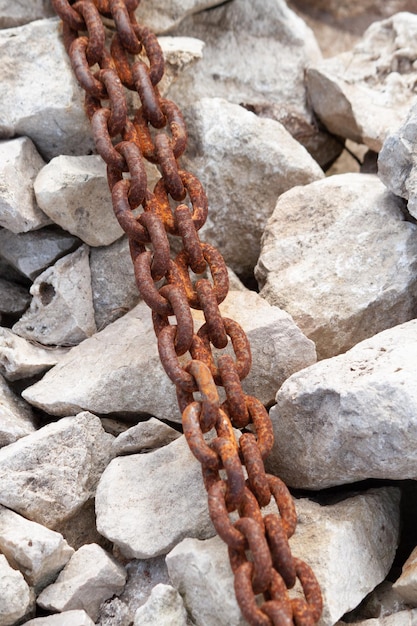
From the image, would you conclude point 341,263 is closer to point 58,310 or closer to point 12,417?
point 58,310

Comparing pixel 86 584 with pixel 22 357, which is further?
pixel 22 357

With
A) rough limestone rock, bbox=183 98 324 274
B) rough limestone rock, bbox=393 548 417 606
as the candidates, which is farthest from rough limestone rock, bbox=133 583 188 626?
rough limestone rock, bbox=183 98 324 274

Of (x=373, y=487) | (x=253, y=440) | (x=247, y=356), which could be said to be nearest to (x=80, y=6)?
(x=247, y=356)

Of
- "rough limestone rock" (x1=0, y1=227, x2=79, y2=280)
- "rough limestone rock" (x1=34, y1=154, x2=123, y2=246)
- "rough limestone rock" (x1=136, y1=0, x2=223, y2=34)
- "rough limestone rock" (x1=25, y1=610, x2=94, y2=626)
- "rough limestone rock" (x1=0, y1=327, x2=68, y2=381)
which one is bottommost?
"rough limestone rock" (x1=25, y1=610, x2=94, y2=626)

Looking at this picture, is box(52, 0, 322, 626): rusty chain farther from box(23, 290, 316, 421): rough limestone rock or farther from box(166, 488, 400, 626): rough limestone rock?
box(23, 290, 316, 421): rough limestone rock

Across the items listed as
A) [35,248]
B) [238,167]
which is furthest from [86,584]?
[238,167]

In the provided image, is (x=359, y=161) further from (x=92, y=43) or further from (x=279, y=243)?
(x=92, y=43)
